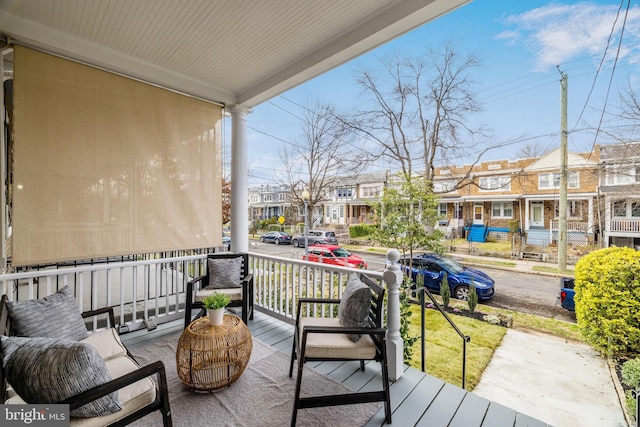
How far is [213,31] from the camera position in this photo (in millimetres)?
2473

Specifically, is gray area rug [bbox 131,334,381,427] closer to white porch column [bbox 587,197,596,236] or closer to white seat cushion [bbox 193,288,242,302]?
white seat cushion [bbox 193,288,242,302]

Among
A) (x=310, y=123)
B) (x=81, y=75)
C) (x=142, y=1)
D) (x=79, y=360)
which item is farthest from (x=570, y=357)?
(x=310, y=123)

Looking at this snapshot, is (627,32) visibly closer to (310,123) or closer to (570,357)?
(570,357)

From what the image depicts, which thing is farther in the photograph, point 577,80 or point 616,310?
point 577,80

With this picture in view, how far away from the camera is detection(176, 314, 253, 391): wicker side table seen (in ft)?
6.18

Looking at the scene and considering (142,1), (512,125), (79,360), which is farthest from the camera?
(512,125)

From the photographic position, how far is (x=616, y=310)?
2.83m

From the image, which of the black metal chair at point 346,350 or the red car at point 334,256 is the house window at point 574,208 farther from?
the black metal chair at point 346,350

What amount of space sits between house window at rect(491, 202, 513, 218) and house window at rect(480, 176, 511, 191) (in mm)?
385

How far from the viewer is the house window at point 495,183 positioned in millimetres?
5732

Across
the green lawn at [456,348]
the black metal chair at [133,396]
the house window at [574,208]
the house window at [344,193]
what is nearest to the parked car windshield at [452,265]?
the green lawn at [456,348]

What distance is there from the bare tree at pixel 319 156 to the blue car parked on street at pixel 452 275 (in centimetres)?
328

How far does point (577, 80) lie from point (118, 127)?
5.83 m

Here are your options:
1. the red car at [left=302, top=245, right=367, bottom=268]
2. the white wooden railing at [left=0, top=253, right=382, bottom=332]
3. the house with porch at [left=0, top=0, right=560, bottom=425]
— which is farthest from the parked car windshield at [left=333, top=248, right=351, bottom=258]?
the house with porch at [left=0, top=0, right=560, bottom=425]
